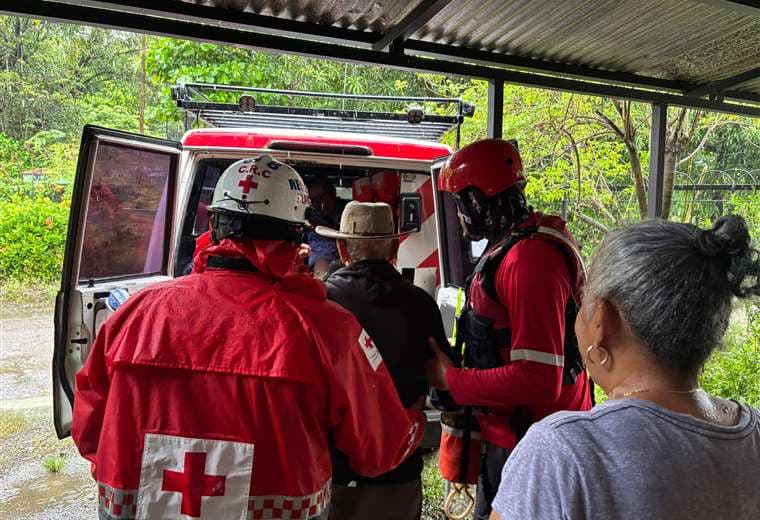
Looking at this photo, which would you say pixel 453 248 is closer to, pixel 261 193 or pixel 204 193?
pixel 204 193

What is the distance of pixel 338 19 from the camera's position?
9.93ft

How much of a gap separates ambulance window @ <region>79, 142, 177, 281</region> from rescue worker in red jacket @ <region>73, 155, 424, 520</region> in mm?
1931

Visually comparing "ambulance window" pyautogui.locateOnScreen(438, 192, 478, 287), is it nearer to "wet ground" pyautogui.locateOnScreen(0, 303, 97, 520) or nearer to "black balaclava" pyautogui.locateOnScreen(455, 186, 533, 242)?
"black balaclava" pyautogui.locateOnScreen(455, 186, 533, 242)

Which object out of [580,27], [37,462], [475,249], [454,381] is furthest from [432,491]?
[37,462]

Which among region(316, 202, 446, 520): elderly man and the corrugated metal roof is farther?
the corrugated metal roof

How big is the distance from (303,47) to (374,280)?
1.43m

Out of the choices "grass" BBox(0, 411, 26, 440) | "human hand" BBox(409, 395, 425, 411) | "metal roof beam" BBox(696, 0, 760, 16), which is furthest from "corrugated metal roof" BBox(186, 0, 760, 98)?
"grass" BBox(0, 411, 26, 440)

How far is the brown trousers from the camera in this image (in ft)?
7.53

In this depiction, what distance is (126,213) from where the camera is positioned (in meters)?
3.71

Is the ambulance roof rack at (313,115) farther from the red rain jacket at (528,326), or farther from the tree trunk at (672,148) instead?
the tree trunk at (672,148)

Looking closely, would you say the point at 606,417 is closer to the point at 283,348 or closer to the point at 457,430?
the point at 283,348

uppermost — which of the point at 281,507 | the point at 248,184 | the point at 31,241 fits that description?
the point at 248,184

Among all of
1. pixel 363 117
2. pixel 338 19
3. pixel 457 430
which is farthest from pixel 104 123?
pixel 457 430

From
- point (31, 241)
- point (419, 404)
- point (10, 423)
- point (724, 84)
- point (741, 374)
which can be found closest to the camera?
point (419, 404)
